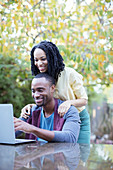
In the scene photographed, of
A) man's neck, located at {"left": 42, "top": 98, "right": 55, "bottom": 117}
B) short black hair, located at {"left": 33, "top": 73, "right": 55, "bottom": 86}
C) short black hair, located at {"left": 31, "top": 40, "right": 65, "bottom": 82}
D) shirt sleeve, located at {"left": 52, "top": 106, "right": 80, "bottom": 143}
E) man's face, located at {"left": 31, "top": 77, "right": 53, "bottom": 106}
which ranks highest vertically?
short black hair, located at {"left": 31, "top": 40, "right": 65, "bottom": 82}

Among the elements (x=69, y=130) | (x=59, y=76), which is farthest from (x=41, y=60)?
(x=69, y=130)

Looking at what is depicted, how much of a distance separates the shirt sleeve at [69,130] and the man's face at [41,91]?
179 millimetres

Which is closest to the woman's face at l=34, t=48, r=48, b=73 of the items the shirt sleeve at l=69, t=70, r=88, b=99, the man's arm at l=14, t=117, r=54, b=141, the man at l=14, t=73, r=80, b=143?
the man at l=14, t=73, r=80, b=143

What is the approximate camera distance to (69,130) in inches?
59.6

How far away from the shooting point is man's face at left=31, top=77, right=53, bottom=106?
170 centimetres

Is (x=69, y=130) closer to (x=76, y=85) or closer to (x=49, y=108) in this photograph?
(x=49, y=108)

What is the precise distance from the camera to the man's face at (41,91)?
170 centimetres

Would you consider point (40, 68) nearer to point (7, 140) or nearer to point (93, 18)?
point (7, 140)

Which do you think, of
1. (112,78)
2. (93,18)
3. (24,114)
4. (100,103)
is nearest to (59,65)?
(24,114)

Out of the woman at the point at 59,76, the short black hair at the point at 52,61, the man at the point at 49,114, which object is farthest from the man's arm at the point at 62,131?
the short black hair at the point at 52,61

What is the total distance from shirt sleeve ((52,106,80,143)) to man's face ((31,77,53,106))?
18 cm

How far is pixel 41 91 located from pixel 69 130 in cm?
36

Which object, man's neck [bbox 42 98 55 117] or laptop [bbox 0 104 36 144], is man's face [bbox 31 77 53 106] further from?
laptop [bbox 0 104 36 144]

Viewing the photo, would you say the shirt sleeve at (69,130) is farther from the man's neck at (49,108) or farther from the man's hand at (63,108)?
the man's neck at (49,108)
